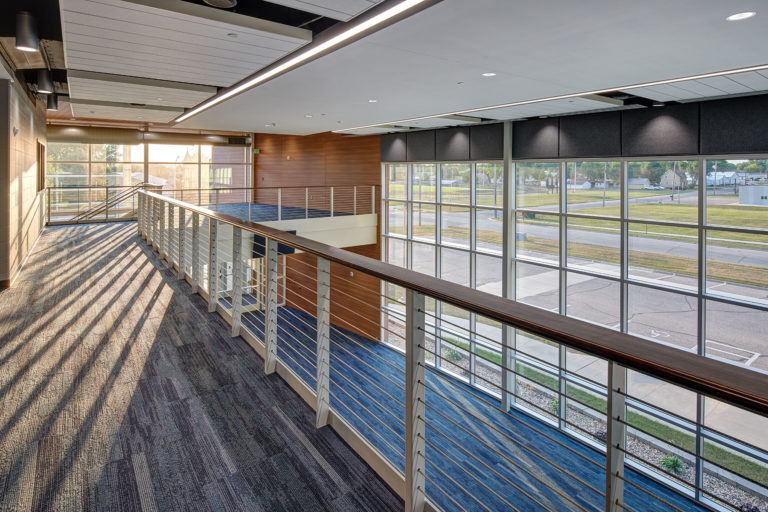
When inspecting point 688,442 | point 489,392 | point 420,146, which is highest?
point 420,146

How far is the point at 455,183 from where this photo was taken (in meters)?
9.94

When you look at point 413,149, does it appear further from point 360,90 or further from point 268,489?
point 268,489

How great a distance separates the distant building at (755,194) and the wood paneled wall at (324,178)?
21.0 ft

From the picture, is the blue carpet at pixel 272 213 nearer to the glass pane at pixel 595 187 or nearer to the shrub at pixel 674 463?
the glass pane at pixel 595 187

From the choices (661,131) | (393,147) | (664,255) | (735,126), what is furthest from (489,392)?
(735,126)

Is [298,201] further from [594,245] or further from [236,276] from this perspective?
[236,276]

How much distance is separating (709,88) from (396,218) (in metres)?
6.97

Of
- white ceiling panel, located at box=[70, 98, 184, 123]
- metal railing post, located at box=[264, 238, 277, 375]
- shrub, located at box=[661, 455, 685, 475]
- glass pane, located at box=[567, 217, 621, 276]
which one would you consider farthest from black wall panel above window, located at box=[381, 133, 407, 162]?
metal railing post, located at box=[264, 238, 277, 375]

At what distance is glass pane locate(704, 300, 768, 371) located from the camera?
6.02m

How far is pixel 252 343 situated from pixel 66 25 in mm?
2656

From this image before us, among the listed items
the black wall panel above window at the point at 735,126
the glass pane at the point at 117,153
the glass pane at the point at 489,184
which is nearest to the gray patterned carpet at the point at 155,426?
the black wall panel above window at the point at 735,126

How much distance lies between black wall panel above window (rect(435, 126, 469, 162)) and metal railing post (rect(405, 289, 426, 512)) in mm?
8253

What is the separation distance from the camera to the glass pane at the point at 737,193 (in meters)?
5.73

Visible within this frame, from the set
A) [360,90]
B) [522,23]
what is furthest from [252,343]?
[360,90]
